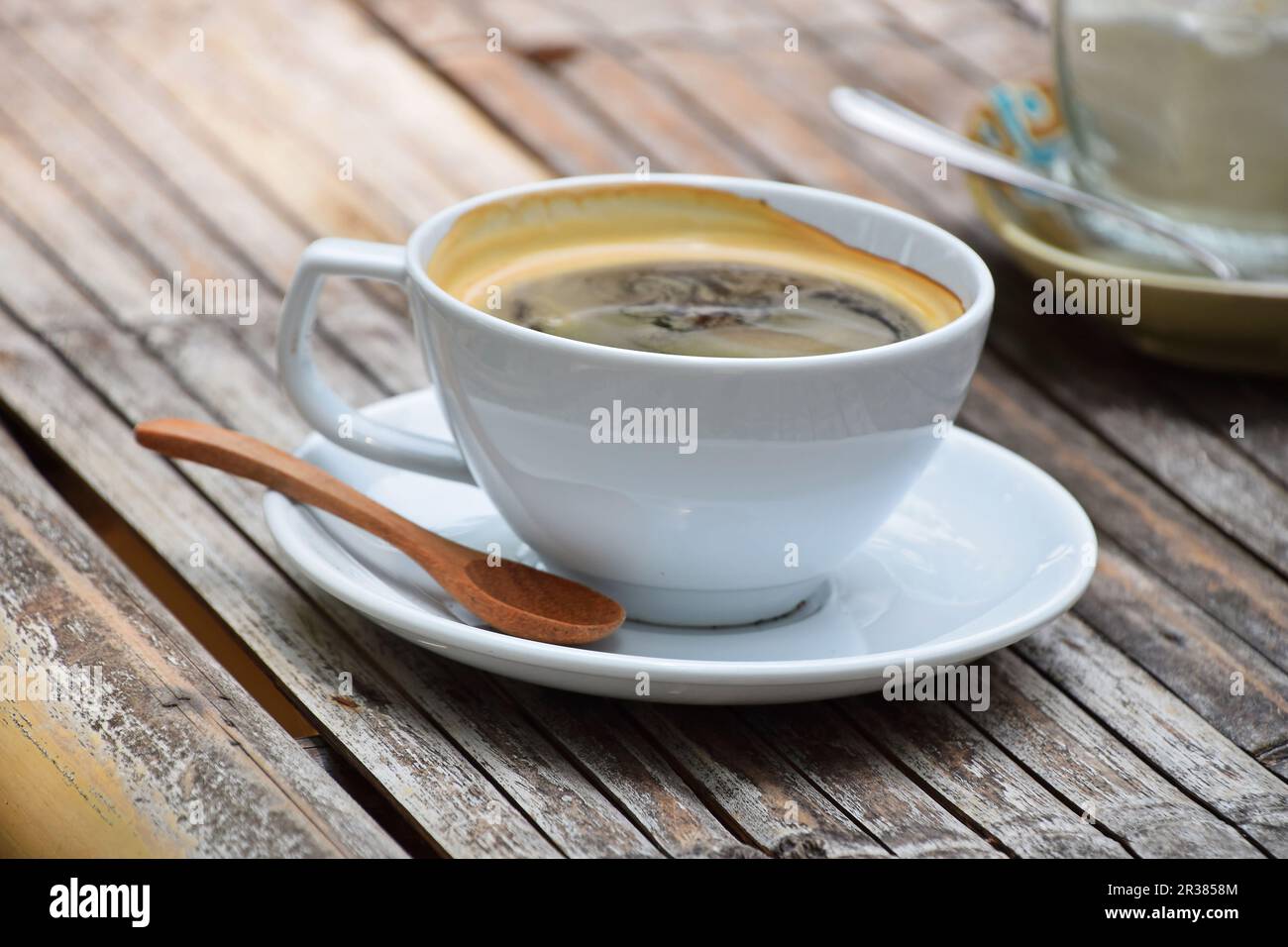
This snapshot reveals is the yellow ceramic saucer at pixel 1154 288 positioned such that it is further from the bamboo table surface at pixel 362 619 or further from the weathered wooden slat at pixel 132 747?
the weathered wooden slat at pixel 132 747

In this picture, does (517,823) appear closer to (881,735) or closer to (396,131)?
(881,735)

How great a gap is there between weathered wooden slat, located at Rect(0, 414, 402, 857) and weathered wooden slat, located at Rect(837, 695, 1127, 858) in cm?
22

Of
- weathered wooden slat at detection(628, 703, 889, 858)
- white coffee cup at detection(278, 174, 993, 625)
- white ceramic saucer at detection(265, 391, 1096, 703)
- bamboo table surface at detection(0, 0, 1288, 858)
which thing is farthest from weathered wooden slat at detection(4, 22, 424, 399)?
weathered wooden slat at detection(628, 703, 889, 858)

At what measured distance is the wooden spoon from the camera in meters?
0.68

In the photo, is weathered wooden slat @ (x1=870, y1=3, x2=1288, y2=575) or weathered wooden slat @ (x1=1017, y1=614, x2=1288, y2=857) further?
weathered wooden slat @ (x1=870, y1=3, x2=1288, y2=575)

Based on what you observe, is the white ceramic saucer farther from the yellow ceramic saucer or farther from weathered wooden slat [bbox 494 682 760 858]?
the yellow ceramic saucer

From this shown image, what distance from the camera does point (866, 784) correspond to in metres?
0.63

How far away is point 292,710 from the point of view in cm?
71

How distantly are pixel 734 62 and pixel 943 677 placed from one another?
0.95 m

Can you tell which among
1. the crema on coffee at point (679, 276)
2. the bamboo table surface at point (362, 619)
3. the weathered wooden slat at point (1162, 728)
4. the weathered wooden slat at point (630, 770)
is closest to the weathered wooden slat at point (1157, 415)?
the bamboo table surface at point (362, 619)

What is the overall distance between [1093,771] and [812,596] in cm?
16

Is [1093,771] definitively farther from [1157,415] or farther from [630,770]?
[1157,415]

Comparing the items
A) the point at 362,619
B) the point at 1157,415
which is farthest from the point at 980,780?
the point at 1157,415

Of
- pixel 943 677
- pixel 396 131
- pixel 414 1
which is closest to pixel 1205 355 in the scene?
pixel 943 677
